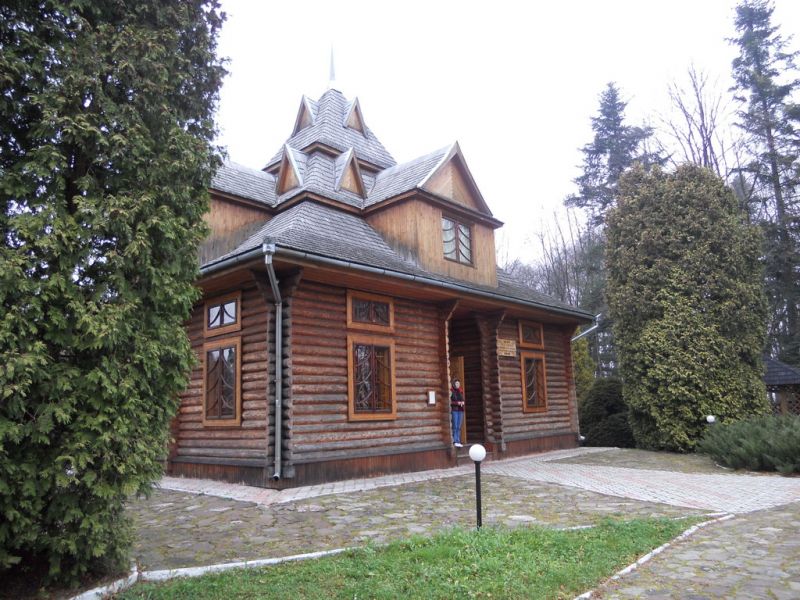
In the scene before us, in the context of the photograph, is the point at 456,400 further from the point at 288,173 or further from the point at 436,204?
the point at 288,173

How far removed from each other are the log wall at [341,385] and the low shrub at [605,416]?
8.62 m

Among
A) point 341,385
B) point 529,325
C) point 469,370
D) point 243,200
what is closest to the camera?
point 341,385

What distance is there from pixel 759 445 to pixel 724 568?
24.3 ft

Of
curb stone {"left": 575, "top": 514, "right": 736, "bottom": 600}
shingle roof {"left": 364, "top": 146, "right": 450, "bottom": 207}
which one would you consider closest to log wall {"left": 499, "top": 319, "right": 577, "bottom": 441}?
shingle roof {"left": 364, "top": 146, "right": 450, "bottom": 207}

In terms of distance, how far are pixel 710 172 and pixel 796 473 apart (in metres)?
8.87

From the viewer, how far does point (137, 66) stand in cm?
497

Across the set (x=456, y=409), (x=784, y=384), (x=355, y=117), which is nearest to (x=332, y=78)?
(x=355, y=117)

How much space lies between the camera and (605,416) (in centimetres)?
1864

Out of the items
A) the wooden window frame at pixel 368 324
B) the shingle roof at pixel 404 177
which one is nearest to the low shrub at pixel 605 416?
the shingle roof at pixel 404 177

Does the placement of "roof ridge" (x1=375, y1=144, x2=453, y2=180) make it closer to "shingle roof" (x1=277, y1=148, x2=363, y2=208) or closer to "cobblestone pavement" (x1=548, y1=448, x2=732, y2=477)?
"shingle roof" (x1=277, y1=148, x2=363, y2=208)

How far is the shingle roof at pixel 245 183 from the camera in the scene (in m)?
12.8

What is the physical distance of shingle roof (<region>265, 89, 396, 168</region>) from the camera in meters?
15.3

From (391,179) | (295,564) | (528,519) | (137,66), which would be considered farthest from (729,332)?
(137,66)

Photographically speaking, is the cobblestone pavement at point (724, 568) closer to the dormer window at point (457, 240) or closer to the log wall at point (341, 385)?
the log wall at point (341, 385)
